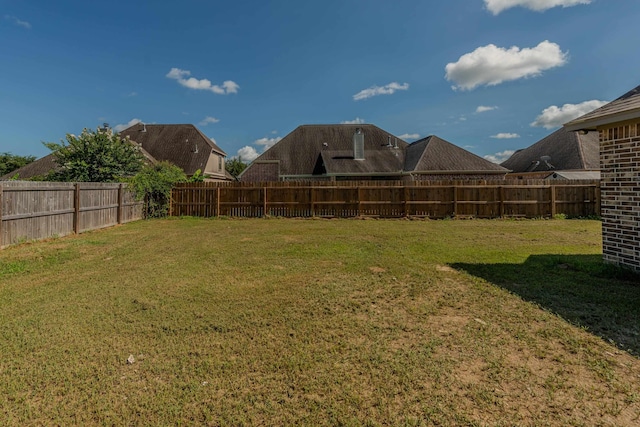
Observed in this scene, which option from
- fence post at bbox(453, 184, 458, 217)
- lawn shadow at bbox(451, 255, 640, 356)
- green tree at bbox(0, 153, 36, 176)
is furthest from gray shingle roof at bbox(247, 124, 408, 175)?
green tree at bbox(0, 153, 36, 176)

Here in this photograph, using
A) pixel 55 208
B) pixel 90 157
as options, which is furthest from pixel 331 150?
pixel 55 208

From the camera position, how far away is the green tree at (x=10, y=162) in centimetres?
2935

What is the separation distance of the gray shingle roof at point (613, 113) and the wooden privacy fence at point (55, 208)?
39.3ft

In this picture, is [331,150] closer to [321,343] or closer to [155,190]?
[155,190]

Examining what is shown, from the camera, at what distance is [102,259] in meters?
6.35

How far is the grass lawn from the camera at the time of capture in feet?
6.71

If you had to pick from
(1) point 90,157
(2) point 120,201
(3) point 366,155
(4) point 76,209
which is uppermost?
(3) point 366,155

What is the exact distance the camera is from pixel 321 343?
9.43ft

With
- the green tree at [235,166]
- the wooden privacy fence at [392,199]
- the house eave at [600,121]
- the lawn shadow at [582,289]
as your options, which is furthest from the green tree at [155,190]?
the green tree at [235,166]

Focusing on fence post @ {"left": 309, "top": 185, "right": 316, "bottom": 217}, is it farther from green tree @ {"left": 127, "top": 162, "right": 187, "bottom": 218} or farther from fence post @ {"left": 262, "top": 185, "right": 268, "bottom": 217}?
green tree @ {"left": 127, "top": 162, "right": 187, "bottom": 218}

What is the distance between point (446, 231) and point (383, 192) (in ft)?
15.3

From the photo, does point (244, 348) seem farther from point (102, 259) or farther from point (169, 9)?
point (169, 9)

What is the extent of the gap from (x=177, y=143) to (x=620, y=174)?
2716 cm

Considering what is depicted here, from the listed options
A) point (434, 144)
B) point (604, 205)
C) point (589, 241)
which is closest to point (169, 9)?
point (604, 205)
